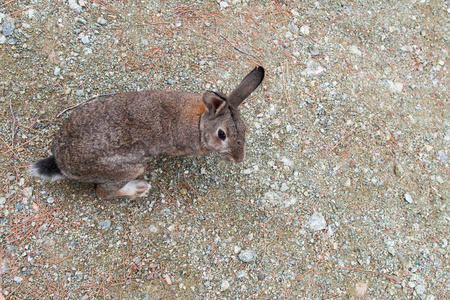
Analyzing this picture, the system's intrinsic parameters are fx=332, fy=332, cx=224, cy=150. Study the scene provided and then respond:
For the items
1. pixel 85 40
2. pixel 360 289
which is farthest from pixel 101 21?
pixel 360 289

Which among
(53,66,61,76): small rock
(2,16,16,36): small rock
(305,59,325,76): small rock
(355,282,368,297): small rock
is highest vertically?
(2,16,16,36): small rock

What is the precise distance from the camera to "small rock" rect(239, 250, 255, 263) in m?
4.09

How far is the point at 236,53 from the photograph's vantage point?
494cm

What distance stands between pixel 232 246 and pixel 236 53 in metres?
2.76

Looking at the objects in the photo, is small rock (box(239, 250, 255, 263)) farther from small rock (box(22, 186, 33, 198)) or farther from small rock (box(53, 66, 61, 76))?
small rock (box(53, 66, 61, 76))

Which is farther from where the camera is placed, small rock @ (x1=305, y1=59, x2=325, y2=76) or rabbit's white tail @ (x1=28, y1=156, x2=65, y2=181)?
small rock @ (x1=305, y1=59, x2=325, y2=76)

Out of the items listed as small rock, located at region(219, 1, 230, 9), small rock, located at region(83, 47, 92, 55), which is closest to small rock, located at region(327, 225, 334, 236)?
small rock, located at region(219, 1, 230, 9)

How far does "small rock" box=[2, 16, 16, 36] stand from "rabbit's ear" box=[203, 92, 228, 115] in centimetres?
286

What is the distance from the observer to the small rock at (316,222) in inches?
172

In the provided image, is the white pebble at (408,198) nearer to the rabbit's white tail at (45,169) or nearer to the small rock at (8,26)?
the rabbit's white tail at (45,169)

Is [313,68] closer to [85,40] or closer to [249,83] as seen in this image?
[249,83]

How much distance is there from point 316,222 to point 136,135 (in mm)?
2556

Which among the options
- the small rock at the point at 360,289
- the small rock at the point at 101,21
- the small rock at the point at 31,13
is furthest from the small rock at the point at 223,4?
the small rock at the point at 360,289

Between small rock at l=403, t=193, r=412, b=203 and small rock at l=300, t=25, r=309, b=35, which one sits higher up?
small rock at l=300, t=25, r=309, b=35
